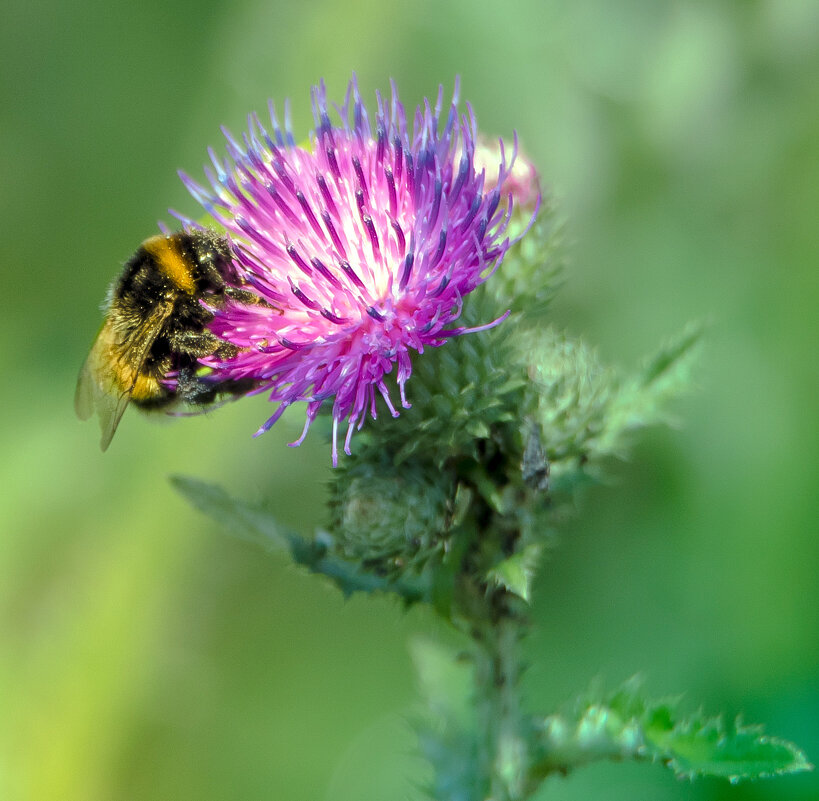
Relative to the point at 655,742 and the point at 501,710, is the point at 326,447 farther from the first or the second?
the point at 655,742

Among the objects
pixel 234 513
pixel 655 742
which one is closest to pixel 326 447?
pixel 234 513

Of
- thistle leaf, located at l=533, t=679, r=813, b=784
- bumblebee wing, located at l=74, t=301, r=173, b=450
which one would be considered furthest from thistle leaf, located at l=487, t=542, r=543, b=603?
bumblebee wing, located at l=74, t=301, r=173, b=450

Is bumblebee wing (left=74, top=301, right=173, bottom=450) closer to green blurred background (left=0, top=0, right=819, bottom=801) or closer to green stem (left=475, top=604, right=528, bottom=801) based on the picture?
green stem (left=475, top=604, right=528, bottom=801)

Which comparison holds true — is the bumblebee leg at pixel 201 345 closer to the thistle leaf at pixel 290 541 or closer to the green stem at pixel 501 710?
the thistle leaf at pixel 290 541

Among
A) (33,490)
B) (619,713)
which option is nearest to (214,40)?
(33,490)

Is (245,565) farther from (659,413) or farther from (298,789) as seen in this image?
(659,413)
